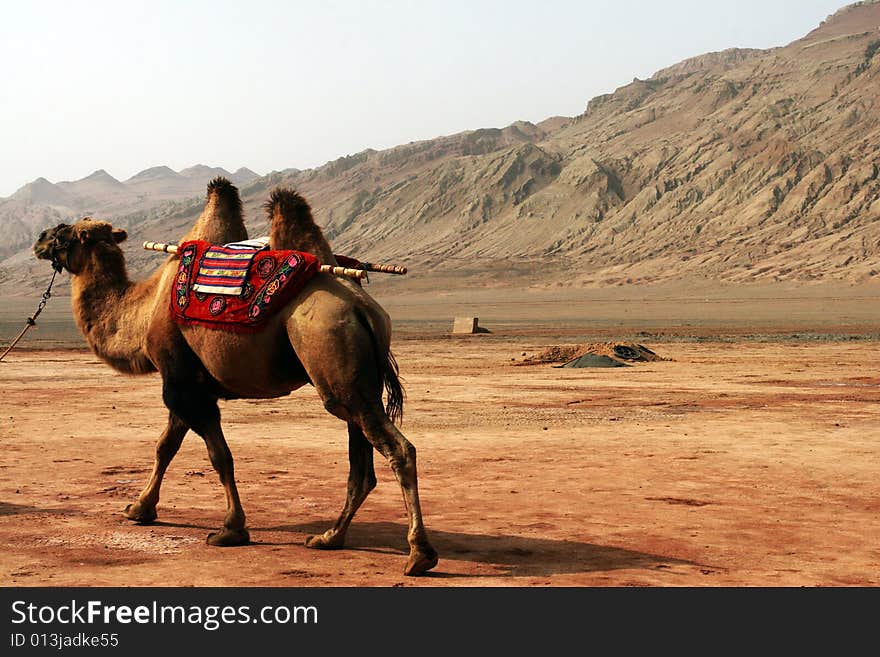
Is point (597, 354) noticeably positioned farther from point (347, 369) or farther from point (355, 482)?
point (347, 369)

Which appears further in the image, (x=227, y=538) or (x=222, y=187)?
(x=222, y=187)

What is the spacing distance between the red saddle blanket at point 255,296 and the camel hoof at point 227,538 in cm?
159

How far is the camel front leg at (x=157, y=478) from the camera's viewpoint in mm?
9570

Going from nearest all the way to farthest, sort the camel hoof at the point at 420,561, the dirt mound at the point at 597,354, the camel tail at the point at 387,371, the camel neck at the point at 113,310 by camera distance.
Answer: the camel hoof at the point at 420,561 → the camel tail at the point at 387,371 → the camel neck at the point at 113,310 → the dirt mound at the point at 597,354

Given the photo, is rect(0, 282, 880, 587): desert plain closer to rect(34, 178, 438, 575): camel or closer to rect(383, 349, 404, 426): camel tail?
rect(34, 178, 438, 575): camel

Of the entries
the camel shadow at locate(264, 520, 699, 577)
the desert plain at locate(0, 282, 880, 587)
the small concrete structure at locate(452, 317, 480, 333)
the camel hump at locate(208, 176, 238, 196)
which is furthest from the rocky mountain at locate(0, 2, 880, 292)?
the camel hump at locate(208, 176, 238, 196)

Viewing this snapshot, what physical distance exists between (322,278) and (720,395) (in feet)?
49.0

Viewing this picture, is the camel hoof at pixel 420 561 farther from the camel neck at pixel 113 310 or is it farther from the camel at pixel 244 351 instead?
the camel neck at pixel 113 310

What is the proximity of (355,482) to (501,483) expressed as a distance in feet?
11.3

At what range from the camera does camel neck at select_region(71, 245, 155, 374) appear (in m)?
9.68

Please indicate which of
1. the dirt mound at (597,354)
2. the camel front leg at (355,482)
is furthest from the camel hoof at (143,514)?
the dirt mound at (597,354)

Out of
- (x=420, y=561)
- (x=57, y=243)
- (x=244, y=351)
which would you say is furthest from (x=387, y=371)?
(x=57, y=243)

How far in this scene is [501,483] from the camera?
39.0 ft

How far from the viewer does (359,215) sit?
5541 inches
